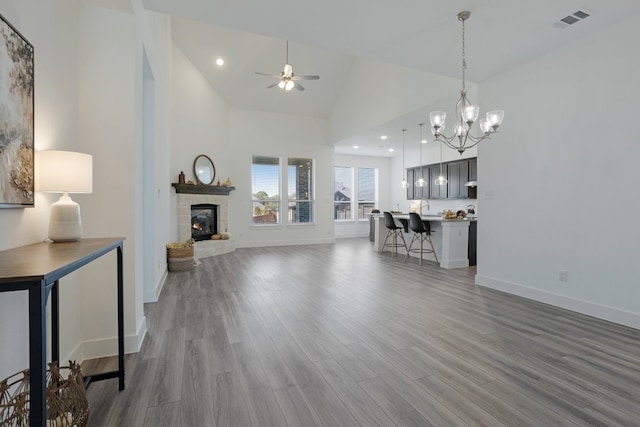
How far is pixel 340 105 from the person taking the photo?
26.6 ft

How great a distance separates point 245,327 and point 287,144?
6.46 meters

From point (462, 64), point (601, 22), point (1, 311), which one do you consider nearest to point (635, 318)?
point (601, 22)

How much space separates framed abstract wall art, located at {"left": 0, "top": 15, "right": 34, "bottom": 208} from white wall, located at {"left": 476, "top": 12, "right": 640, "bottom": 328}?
14.6ft

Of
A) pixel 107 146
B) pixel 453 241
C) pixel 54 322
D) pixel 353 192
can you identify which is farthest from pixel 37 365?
pixel 353 192

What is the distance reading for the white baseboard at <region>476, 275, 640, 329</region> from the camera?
2.81m

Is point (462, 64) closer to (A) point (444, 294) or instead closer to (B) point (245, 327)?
(A) point (444, 294)

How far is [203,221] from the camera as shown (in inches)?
Answer: 274

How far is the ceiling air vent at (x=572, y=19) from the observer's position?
2686 millimetres

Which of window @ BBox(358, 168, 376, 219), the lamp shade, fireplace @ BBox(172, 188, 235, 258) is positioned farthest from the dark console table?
window @ BBox(358, 168, 376, 219)

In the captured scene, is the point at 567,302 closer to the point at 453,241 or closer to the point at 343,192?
the point at 453,241

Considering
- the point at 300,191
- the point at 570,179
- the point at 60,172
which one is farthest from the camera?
the point at 300,191

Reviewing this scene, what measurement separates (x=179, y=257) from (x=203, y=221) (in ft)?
6.64

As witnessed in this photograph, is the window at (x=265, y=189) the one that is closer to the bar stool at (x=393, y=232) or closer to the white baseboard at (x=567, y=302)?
the bar stool at (x=393, y=232)

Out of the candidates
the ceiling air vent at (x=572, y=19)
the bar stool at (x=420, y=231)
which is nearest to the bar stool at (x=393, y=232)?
the bar stool at (x=420, y=231)
